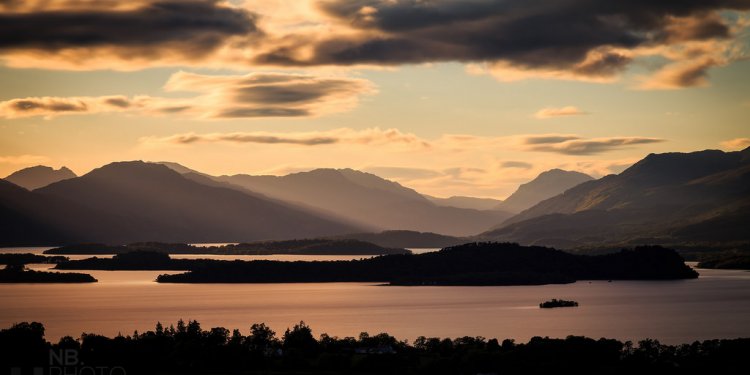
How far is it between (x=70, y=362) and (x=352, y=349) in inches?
1455

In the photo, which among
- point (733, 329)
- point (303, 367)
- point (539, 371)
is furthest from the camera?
point (733, 329)

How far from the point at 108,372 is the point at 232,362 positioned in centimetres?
1770

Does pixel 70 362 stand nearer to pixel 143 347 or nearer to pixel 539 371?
pixel 143 347

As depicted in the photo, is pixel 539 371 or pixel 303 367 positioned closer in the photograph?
pixel 539 371

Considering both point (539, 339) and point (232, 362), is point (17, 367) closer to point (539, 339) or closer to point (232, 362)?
point (232, 362)

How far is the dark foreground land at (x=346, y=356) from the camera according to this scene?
130 m

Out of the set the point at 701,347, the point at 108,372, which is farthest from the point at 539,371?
the point at 108,372

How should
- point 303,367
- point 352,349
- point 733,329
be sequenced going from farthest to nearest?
point 733,329 < point 352,349 < point 303,367

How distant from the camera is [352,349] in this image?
486 ft

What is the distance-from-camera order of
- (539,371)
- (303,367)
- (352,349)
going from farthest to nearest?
(352,349)
(303,367)
(539,371)

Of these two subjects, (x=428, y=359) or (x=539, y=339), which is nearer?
(x=428, y=359)

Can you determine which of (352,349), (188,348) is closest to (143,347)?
(188,348)

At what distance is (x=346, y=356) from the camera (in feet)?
462

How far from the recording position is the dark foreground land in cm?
13050
